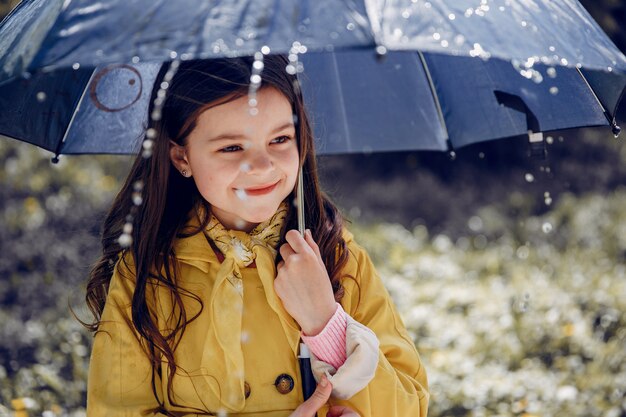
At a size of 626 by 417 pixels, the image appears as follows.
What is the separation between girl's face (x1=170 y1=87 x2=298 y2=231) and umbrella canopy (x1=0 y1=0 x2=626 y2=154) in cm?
33

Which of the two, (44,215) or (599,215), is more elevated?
(44,215)

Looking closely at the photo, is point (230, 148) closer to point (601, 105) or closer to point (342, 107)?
point (342, 107)

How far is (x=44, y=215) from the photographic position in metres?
5.98

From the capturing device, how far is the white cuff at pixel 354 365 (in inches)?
86.4

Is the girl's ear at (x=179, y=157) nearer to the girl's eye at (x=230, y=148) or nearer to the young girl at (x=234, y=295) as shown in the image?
the young girl at (x=234, y=295)

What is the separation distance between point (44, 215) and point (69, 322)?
134 cm

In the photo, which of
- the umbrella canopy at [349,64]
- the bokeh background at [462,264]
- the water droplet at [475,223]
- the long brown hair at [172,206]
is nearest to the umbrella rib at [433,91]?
the umbrella canopy at [349,64]

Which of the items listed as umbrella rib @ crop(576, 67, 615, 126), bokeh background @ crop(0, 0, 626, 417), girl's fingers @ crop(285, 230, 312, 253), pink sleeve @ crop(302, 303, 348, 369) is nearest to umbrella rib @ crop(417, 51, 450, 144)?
bokeh background @ crop(0, 0, 626, 417)

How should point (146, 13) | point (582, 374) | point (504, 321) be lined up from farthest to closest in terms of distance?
point (504, 321) < point (582, 374) < point (146, 13)

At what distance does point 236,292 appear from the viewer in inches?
91.4

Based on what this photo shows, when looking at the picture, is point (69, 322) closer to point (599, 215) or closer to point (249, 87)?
point (249, 87)

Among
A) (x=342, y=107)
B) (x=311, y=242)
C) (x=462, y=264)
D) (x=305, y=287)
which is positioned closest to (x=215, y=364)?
(x=305, y=287)

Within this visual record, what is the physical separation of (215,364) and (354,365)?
348 mm

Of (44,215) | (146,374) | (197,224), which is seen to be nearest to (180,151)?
(197,224)
